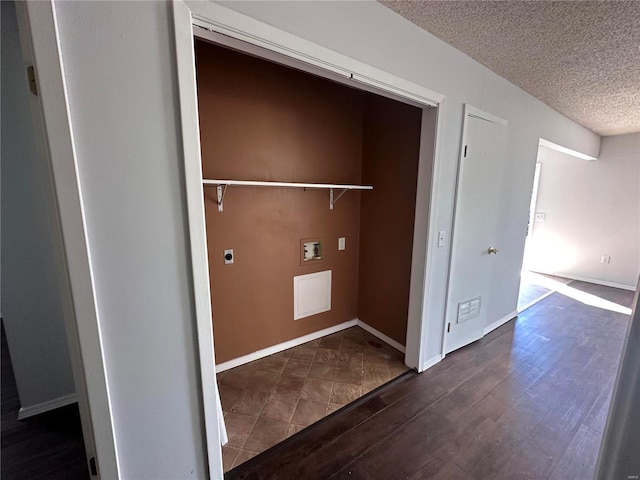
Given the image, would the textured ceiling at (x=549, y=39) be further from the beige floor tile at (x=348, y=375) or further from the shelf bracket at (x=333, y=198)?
the beige floor tile at (x=348, y=375)

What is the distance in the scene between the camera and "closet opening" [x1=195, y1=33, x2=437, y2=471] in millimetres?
1965

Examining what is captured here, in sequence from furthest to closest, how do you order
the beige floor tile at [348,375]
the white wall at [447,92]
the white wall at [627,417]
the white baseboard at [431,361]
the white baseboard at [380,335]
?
1. the white baseboard at [380,335]
2. the white baseboard at [431,361]
3. the beige floor tile at [348,375]
4. the white wall at [447,92]
5. the white wall at [627,417]

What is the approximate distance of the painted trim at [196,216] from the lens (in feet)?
3.10

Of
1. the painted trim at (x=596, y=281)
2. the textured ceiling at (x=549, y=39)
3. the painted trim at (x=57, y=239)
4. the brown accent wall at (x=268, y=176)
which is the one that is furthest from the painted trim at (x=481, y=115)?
the painted trim at (x=596, y=281)

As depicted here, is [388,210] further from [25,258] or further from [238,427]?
[25,258]

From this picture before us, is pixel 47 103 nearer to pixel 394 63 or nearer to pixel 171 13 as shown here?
pixel 171 13

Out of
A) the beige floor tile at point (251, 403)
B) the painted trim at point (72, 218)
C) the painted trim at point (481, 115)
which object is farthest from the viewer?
the painted trim at point (481, 115)

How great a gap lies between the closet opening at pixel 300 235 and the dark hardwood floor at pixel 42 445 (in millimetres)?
827

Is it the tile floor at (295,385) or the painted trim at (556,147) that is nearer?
the tile floor at (295,385)

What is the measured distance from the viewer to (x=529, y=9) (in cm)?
145

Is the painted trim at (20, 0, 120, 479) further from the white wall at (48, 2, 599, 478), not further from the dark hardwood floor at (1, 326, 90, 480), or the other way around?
the dark hardwood floor at (1, 326, 90, 480)

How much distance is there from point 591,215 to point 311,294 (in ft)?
17.6

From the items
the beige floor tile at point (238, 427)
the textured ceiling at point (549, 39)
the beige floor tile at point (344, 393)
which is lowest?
the beige floor tile at point (238, 427)

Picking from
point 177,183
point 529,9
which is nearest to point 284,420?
point 177,183
